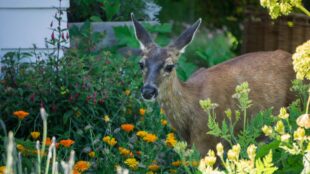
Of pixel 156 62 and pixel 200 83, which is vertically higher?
pixel 156 62

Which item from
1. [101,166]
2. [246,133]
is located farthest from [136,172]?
[246,133]

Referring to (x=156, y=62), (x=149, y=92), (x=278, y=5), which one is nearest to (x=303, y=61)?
(x=278, y=5)

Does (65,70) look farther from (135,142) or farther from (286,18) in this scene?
(286,18)

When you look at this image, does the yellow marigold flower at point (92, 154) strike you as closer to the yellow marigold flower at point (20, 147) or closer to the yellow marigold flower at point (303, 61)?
the yellow marigold flower at point (20, 147)

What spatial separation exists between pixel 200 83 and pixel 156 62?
0.61m

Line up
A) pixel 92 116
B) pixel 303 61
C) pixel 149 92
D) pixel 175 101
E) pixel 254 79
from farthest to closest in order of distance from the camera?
pixel 254 79 < pixel 92 116 < pixel 175 101 < pixel 149 92 < pixel 303 61

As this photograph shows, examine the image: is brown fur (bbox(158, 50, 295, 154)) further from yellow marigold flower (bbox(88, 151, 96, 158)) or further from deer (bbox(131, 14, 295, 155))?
yellow marigold flower (bbox(88, 151, 96, 158))

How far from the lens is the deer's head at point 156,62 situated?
5902 millimetres

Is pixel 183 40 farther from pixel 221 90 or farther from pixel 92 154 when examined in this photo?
pixel 92 154

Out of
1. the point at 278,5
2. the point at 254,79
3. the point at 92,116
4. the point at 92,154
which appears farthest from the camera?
the point at 254,79

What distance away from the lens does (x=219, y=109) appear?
6461mm

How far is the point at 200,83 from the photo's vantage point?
652 cm

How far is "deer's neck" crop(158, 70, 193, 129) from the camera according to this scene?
20.1 feet

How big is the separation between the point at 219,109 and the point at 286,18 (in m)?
3.36
